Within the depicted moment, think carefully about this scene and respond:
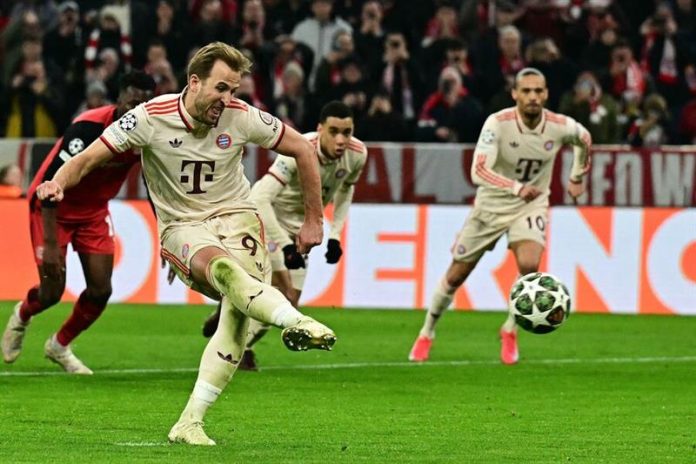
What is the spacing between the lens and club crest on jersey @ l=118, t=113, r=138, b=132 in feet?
29.5

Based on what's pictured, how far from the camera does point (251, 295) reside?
8523 mm

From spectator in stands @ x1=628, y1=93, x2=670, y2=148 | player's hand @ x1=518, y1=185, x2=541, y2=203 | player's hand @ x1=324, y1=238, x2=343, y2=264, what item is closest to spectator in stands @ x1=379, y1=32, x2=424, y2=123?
spectator in stands @ x1=628, y1=93, x2=670, y2=148

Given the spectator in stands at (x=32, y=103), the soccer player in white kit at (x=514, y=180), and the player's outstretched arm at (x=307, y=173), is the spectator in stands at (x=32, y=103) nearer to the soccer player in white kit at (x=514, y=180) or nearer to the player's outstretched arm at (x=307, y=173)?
the soccer player in white kit at (x=514, y=180)

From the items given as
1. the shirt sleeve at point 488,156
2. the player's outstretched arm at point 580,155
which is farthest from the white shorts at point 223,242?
the player's outstretched arm at point 580,155

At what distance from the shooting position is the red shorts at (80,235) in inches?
493

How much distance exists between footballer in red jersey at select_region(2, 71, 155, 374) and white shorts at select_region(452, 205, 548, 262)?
3.18 m

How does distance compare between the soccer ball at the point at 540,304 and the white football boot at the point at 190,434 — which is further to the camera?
the soccer ball at the point at 540,304

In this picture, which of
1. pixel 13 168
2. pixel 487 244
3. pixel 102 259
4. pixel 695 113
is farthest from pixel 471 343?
pixel 695 113

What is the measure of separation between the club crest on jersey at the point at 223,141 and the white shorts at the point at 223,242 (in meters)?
0.37

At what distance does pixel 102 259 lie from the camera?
12641 millimetres

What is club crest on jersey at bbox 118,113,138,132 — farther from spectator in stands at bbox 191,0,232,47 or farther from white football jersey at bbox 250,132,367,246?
spectator in stands at bbox 191,0,232,47

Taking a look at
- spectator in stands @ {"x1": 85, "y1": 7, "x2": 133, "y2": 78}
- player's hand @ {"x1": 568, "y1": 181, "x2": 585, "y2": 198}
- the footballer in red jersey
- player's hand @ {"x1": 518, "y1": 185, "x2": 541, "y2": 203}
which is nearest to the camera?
the footballer in red jersey

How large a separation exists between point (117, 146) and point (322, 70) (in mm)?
13952

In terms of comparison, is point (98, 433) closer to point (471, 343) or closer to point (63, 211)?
point (63, 211)
